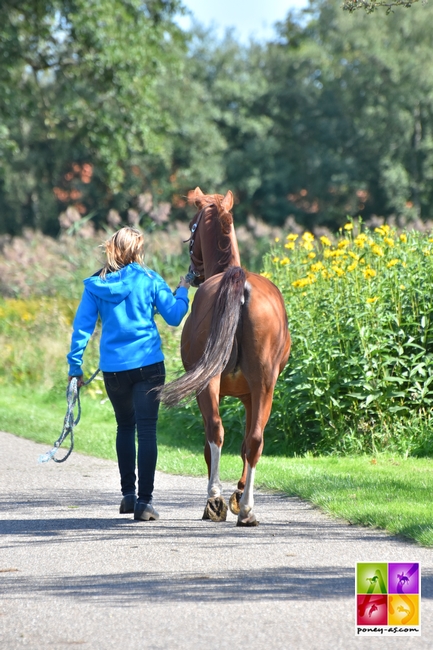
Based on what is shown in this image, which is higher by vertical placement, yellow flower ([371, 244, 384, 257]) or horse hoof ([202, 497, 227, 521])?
yellow flower ([371, 244, 384, 257])

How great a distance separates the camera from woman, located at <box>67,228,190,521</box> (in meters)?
6.53

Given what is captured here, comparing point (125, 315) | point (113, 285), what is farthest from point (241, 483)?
point (113, 285)

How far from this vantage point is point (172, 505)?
730cm

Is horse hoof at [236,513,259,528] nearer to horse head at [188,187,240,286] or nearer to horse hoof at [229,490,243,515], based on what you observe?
horse hoof at [229,490,243,515]

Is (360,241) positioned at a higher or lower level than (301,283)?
higher

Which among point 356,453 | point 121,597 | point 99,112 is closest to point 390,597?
point 121,597

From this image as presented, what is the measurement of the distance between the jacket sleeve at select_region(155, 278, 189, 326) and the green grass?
5.84ft

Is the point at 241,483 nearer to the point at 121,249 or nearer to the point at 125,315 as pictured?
the point at 125,315

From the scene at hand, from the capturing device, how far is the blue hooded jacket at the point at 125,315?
652cm

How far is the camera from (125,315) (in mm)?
6559

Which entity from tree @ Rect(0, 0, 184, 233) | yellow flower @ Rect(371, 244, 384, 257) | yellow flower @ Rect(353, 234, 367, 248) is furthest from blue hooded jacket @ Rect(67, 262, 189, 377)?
tree @ Rect(0, 0, 184, 233)

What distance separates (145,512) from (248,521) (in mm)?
761

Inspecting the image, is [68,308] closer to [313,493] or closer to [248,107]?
[313,493]

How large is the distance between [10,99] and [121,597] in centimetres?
2139
